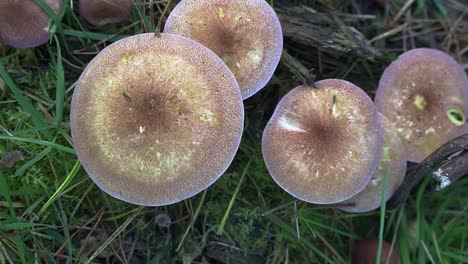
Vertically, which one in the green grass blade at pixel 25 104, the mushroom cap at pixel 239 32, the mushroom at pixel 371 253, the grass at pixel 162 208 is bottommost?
the mushroom at pixel 371 253

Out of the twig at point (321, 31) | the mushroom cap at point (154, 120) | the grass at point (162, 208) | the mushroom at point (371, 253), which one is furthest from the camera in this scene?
the twig at point (321, 31)

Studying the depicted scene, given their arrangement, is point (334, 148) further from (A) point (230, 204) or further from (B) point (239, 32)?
(B) point (239, 32)

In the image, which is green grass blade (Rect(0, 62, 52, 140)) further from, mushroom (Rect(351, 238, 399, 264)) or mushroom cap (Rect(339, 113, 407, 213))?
mushroom (Rect(351, 238, 399, 264))

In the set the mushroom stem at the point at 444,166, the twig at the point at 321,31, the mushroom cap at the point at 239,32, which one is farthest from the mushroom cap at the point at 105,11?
the mushroom stem at the point at 444,166

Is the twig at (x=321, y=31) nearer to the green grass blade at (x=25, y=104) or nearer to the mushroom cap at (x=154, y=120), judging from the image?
the mushroom cap at (x=154, y=120)

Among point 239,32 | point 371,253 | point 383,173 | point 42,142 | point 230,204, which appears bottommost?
point 371,253

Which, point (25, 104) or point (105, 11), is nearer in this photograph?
point (25, 104)

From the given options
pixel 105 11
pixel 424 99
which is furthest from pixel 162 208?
pixel 424 99
